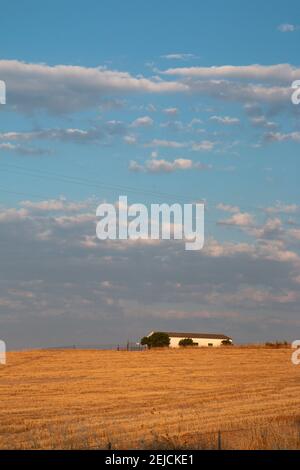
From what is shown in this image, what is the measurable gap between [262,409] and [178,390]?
39.8 feet

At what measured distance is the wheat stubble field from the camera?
2584cm

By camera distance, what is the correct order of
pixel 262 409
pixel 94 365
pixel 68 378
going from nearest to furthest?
pixel 262 409, pixel 68 378, pixel 94 365

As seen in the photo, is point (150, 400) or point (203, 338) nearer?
point (150, 400)

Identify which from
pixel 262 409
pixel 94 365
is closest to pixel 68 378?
pixel 94 365

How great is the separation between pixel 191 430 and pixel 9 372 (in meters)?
37.7

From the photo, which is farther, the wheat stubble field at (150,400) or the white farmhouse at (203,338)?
the white farmhouse at (203,338)

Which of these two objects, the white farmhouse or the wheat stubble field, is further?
the white farmhouse

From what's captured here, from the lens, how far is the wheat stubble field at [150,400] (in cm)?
2584

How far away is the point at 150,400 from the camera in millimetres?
45156

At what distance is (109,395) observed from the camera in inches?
1898
